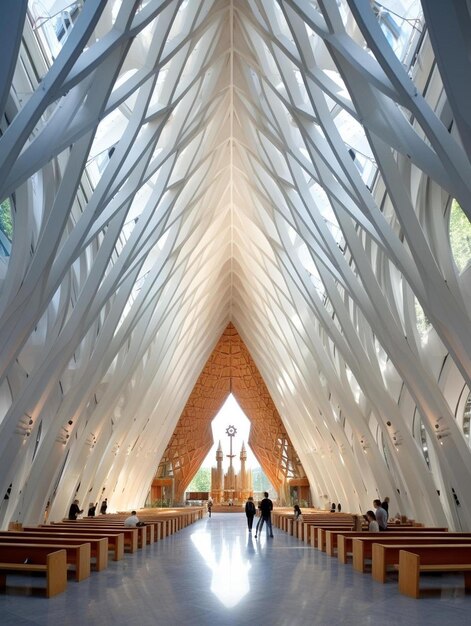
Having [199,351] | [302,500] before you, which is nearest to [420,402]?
[199,351]

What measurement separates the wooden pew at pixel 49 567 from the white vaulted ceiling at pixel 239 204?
348cm

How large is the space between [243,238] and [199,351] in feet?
34.3

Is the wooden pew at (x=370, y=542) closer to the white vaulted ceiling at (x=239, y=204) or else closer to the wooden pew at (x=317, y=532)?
the white vaulted ceiling at (x=239, y=204)

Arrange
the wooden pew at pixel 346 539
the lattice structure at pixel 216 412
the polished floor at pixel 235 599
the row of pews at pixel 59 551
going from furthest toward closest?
1. the lattice structure at pixel 216 412
2. the wooden pew at pixel 346 539
3. the row of pews at pixel 59 551
4. the polished floor at pixel 235 599

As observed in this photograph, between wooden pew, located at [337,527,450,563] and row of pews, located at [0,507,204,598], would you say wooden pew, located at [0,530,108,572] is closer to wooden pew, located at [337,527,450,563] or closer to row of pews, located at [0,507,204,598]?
row of pews, located at [0,507,204,598]

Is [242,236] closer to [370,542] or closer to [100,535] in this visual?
[100,535]

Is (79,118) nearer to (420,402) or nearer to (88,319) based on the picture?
(88,319)

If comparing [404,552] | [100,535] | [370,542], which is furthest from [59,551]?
[370,542]

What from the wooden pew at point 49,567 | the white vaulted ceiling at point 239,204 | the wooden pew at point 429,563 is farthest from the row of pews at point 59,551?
the wooden pew at point 429,563

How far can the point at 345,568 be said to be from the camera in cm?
1101

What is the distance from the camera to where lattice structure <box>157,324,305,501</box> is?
144 feet

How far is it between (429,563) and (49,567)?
5.52m

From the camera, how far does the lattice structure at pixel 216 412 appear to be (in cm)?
4394

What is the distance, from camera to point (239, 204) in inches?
1010
